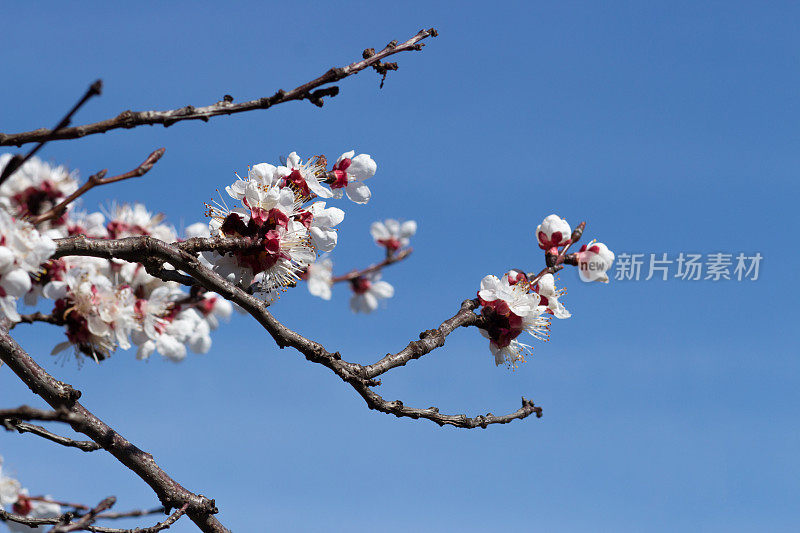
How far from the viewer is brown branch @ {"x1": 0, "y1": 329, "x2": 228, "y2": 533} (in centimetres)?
266

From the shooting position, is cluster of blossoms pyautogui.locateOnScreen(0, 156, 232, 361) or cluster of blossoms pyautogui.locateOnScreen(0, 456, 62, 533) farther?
cluster of blossoms pyautogui.locateOnScreen(0, 456, 62, 533)

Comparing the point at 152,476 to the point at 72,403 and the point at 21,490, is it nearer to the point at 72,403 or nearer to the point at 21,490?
the point at 72,403

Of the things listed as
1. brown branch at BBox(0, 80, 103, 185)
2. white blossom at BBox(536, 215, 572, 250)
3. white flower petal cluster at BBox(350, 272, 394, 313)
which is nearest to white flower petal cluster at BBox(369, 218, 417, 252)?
white flower petal cluster at BBox(350, 272, 394, 313)

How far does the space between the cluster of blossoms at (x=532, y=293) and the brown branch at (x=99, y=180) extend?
5.10ft

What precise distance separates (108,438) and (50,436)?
0.46 meters

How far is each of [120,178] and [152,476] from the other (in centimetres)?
128

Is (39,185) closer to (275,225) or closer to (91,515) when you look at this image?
(275,225)

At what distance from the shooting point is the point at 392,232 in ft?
29.7

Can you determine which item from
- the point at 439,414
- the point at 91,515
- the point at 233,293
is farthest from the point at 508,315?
the point at 91,515

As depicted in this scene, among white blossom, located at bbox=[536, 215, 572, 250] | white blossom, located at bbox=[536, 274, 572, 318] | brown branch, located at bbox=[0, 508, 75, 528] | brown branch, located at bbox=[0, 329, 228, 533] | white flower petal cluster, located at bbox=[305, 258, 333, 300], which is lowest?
brown branch, located at bbox=[0, 508, 75, 528]

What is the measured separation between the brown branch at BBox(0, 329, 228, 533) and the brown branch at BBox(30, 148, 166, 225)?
0.85 metres

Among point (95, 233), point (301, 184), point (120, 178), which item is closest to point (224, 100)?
point (120, 178)

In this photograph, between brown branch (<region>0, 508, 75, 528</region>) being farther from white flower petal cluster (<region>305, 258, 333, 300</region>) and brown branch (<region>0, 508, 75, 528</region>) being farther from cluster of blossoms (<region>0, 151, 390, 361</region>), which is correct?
white flower petal cluster (<region>305, 258, 333, 300</region>)

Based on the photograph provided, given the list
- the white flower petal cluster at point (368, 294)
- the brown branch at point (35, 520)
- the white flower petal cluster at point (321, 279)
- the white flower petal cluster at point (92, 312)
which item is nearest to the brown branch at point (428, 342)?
the brown branch at point (35, 520)
